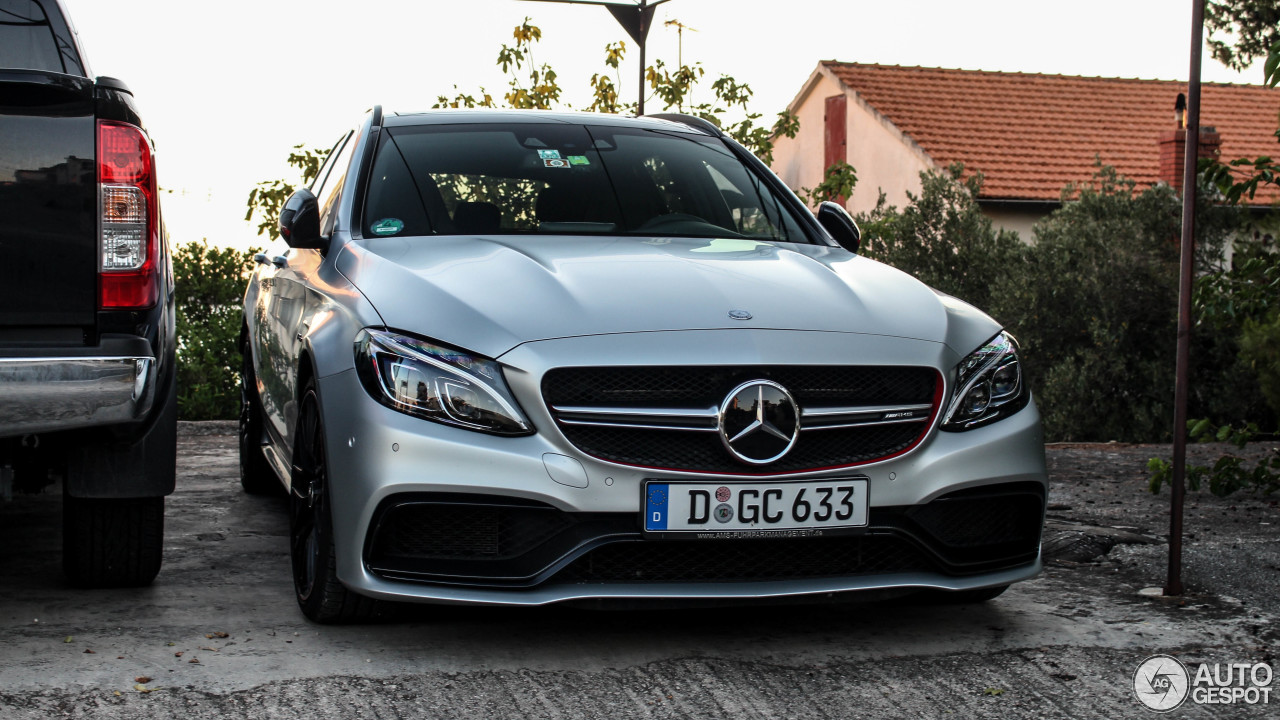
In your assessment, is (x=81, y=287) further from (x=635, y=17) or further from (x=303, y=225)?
(x=635, y=17)

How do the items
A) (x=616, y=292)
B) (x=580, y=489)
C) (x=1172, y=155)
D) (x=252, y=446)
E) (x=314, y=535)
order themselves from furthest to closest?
(x=1172, y=155), (x=252, y=446), (x=314, y=535), (x=616, y=292), (x=580, y=489)

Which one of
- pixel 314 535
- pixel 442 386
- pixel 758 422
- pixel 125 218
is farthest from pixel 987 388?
pixel 125 218

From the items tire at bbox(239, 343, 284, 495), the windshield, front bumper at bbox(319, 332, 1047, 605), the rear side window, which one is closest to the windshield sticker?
the windshield

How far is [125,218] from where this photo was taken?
11.2 ft

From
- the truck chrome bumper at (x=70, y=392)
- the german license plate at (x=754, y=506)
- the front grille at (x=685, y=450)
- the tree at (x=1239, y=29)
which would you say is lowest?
the german license plate at (x=754, y=506)

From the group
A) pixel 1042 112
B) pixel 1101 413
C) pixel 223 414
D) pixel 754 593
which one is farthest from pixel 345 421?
pixel 1042 112

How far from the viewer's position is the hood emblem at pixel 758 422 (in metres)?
3.22

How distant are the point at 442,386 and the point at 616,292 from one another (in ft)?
1.77

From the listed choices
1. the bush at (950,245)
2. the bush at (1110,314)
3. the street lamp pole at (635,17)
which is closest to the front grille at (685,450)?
the street lamp pole at (635,17)

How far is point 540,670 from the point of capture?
3.27 meters

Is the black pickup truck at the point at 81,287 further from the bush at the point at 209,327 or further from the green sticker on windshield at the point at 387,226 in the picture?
the bush at the point at 209,327

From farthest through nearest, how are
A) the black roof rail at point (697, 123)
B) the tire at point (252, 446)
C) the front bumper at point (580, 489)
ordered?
the tire at point (252, 446) → the black roof rail at point (697, 123) → the front bumper at point (580, 489)

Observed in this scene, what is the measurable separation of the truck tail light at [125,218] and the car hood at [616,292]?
0.56 meters

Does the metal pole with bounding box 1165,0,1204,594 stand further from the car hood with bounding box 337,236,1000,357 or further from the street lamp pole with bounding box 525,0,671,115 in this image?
the street lamp pole with bounding box 525,0,671,115
